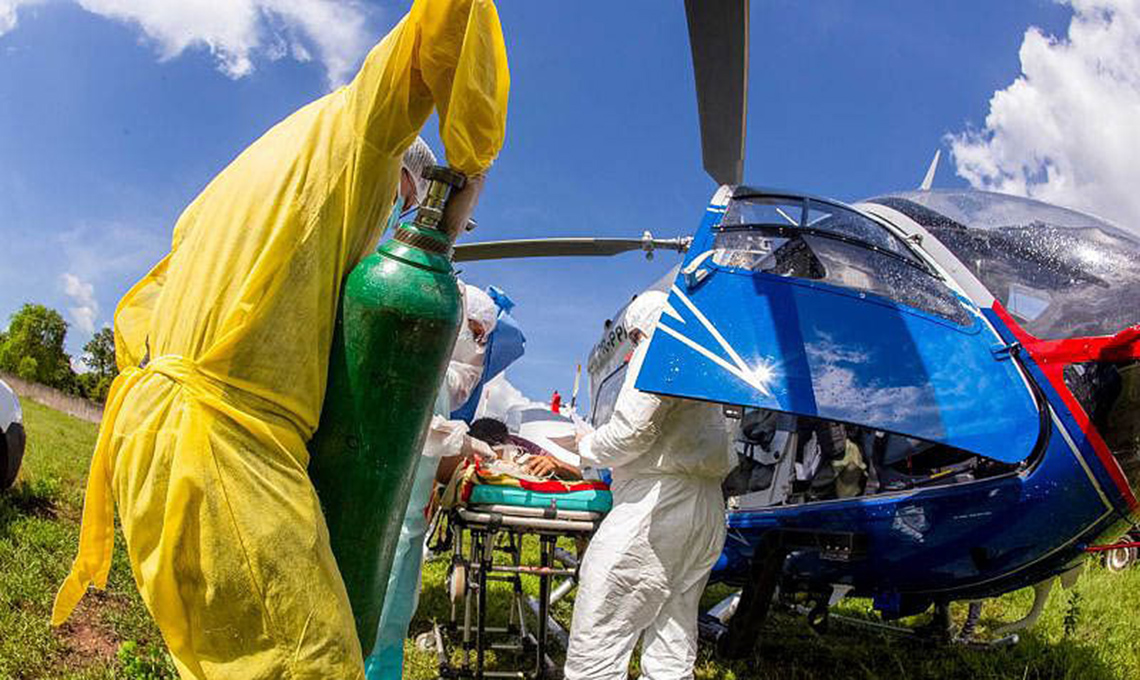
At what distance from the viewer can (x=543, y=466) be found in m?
4.37

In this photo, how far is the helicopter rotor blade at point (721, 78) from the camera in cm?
307

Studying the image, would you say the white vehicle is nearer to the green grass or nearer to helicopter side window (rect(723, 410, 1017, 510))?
the green grass

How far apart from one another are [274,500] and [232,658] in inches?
10.8

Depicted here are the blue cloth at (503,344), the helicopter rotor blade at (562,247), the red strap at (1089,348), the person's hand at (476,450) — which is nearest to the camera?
the red strap at (1089,348)

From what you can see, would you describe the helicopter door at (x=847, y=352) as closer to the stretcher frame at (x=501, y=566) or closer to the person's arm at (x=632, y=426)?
the person's arm at (x=632, y=426)

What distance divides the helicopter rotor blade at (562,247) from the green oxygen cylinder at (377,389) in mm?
5945

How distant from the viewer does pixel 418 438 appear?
152 cm

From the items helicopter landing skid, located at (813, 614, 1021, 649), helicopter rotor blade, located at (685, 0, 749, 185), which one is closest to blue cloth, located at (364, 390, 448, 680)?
helicopter rotor blade, located at (685, 0, 749, 185)

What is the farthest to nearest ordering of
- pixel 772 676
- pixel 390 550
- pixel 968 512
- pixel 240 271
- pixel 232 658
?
1. pixel 772 676
2. pixel 968 512
3. pixel 390 550
4. pixel 240 271
5. pixel 232 658

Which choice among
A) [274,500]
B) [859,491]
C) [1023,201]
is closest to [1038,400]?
[859,491]

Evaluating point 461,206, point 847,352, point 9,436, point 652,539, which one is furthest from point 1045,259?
point 9,436

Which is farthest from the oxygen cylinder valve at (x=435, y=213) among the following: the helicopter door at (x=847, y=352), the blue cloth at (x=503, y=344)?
the blue cloth at (x=503, y=344)

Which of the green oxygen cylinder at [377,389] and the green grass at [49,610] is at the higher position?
the green oxygen cylinder at [377,389]

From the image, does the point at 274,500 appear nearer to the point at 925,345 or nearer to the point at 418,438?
the point at 418,438
